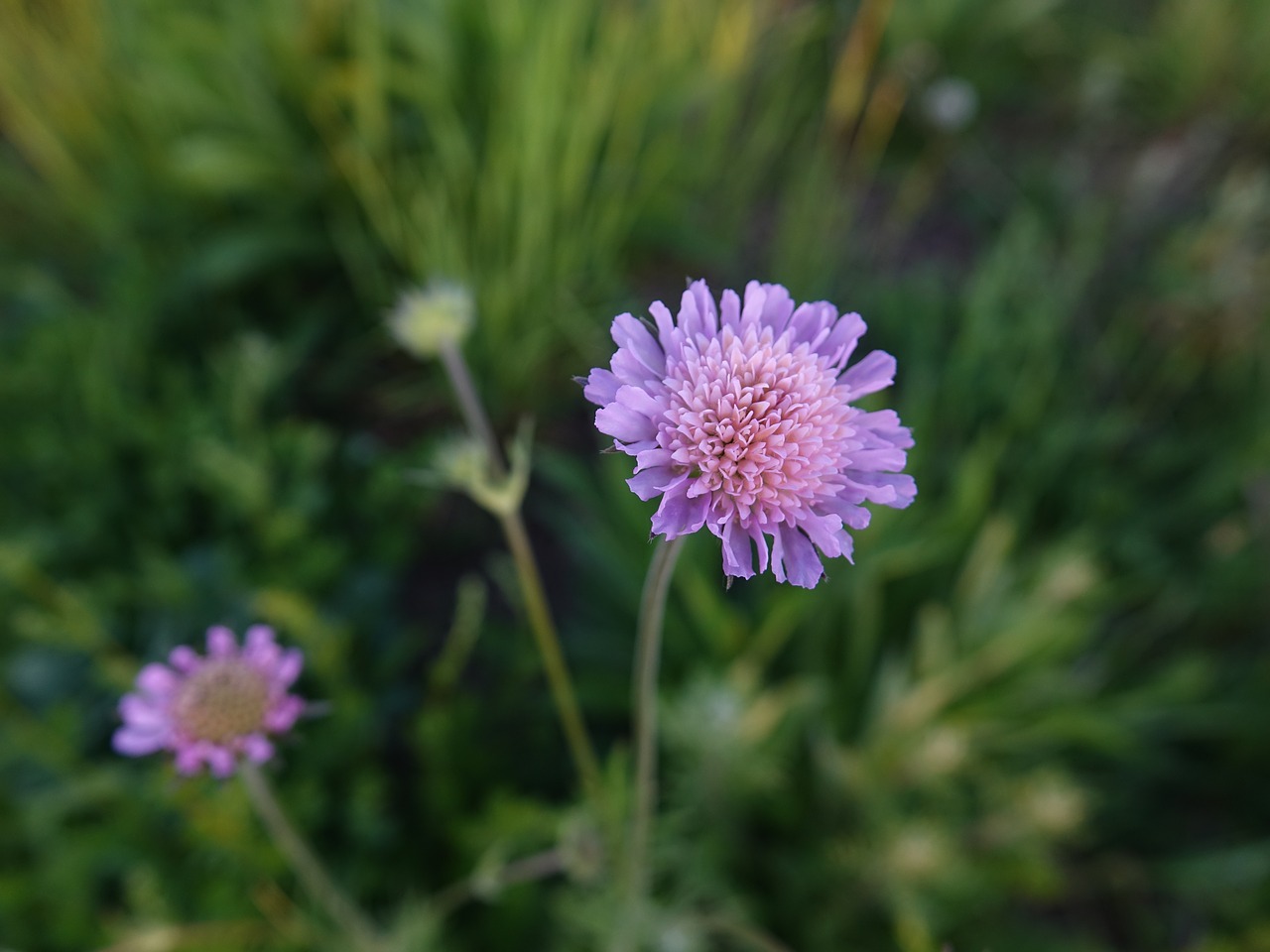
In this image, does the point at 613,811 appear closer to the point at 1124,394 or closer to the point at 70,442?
the point at 70,442

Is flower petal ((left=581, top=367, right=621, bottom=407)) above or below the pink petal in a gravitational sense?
below

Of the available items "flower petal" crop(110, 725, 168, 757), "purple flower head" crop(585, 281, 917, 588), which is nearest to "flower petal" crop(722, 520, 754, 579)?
"purple flower head" crop(585, 281, 917, 588)

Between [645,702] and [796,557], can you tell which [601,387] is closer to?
[796,557]

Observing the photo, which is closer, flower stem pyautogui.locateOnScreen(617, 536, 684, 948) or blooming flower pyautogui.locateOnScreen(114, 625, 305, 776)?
flower stem pyautogui.locateOnScreen(617, 536, 684, 948)

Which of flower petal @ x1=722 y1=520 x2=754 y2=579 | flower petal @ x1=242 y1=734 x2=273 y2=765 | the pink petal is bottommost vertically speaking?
flower petal @ x1=722 y1=520 x2=754 y2=579

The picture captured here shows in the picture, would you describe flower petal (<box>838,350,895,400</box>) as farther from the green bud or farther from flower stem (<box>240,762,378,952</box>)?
flower stem (<box>240,762,378,952</box>)

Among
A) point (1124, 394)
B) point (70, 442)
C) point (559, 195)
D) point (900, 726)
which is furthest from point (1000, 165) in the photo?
point (70, 442)

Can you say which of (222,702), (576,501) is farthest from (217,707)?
(576,501)

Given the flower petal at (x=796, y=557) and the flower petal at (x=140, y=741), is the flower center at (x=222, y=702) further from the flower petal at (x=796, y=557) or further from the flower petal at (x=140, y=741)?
the flower petal at (x=796, y=557)
